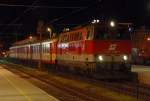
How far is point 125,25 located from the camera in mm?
28875

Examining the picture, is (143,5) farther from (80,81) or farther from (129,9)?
(80,81)

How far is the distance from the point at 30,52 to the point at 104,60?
32721 mm

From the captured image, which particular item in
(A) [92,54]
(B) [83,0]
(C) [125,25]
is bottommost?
(A) [92,54]

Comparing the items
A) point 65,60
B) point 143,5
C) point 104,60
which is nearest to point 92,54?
point 104,60

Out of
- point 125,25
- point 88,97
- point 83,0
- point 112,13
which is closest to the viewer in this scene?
point 88,97

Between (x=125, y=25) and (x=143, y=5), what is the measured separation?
25501 mm

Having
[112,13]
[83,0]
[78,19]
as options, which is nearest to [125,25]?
[83,0]

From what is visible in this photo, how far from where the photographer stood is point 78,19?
59.6m

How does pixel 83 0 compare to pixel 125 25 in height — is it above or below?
above

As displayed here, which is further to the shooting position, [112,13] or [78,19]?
[78,19]

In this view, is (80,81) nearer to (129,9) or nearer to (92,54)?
(92,54)

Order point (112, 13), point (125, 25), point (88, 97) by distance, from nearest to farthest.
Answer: point (88, 97) < point (125, 25) < point (112, 13)

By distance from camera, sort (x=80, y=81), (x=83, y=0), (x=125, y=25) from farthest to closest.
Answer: (x=83, y=0) → (x=125, y=25) → (x=80, y=81)

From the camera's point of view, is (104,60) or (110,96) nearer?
(110,96)
